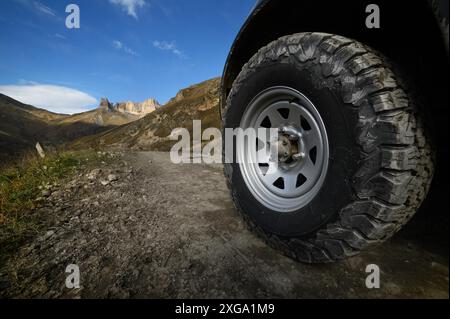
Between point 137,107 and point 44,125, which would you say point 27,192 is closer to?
point 44,125

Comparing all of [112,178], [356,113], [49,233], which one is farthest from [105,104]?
[356,113]

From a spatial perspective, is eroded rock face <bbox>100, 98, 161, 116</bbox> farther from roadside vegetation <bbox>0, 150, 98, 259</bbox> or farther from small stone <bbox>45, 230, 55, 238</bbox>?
small stone <bbox>45, 230, 55, 238</bbox>

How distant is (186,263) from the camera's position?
60.6 inches

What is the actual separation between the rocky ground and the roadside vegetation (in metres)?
0.14

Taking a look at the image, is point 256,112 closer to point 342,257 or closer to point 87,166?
point 342,257

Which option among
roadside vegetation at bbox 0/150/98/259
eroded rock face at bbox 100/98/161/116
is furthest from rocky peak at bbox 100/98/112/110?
roadside vegetation at bbox 0/150/98/259

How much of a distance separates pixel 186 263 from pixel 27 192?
2436mm

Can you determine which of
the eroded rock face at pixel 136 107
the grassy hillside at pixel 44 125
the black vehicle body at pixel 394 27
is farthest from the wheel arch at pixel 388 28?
the eroded rock face at pixel 136 107

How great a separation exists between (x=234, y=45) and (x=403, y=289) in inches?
79.6

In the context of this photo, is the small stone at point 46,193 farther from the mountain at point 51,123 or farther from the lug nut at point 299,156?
the mountain at point 51,123

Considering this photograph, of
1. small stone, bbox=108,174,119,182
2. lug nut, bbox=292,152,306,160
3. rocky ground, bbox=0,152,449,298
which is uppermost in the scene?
lug nut, bbox=292,152,306,160

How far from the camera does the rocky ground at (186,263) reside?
1302mm

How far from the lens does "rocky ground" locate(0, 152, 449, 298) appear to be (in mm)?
1302

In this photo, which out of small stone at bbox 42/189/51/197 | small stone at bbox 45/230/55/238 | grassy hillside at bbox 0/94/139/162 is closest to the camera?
small stone at bbox 45/230/55/238
